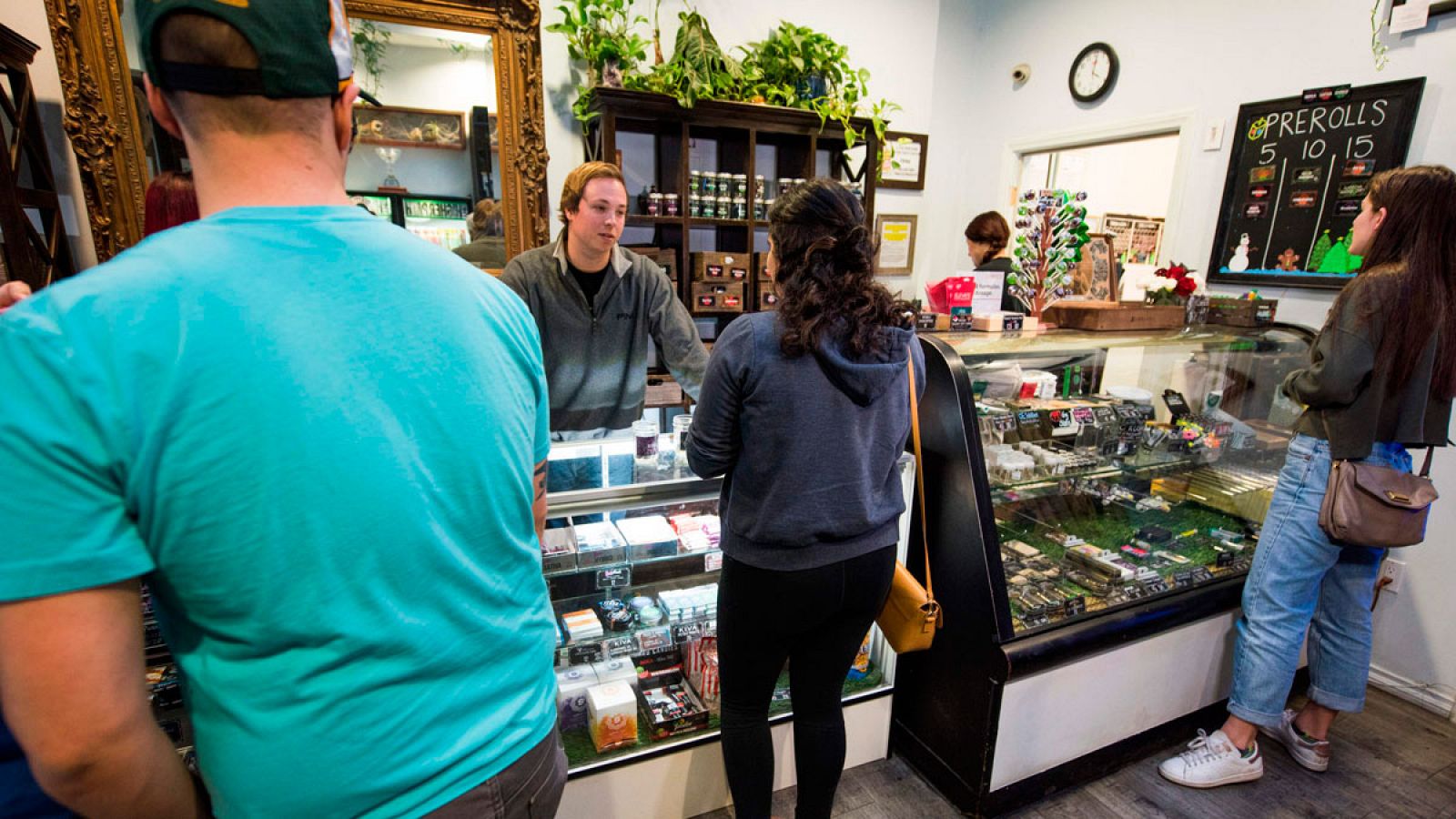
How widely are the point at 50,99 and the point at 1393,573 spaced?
6128 millimetres

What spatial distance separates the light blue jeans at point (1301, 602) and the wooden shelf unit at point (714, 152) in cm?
281

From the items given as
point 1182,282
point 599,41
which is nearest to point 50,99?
point 599,41

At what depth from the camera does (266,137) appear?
670 mm

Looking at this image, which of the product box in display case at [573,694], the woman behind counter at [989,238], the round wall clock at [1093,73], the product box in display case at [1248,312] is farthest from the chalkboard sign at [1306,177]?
the product box in display case at [573,694]

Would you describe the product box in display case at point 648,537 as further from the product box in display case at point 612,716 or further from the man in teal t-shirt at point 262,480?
the man in teal t-shirt at point 262,480

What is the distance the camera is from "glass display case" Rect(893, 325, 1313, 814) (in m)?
2.02

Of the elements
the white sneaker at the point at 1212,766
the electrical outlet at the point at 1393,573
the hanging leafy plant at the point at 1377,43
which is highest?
the hanging leafy plant at the point at 1377,43

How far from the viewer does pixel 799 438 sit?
4.65 ft

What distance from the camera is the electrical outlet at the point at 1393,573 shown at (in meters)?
2.88

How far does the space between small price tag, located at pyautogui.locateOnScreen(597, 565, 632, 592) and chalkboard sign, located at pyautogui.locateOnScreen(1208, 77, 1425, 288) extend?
10.8 ft

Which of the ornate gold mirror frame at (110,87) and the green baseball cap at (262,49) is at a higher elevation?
the ornate gold mirror frame at (110,87)

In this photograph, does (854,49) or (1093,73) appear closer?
(1093,73)

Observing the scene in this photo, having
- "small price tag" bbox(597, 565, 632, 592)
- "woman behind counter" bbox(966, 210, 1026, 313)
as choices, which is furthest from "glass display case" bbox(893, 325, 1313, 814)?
"woman behind counter" bbox(966, 210, 1026, 313)

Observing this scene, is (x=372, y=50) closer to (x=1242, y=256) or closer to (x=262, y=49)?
(x=262, y=49)
